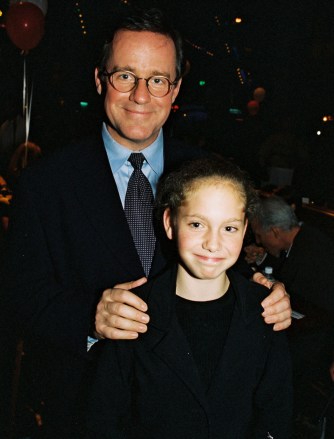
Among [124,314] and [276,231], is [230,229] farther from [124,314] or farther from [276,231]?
[276,231]

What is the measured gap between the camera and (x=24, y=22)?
209 inches

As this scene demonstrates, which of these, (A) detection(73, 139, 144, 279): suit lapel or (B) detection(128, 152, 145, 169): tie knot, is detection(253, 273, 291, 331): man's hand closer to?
(A) detection(73, 139, 144, 279): suit lapel

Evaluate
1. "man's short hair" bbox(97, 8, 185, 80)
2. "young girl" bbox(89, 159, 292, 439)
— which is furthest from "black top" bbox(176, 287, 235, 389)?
"man's short hair" bbox(97, 8, 185, 80)

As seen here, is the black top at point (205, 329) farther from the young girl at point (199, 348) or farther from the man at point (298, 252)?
the man at point (298, 252)

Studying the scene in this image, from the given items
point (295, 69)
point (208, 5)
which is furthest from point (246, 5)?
point (295, 69)

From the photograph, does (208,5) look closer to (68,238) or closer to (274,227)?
(274,227)

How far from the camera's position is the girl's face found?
4.84ft

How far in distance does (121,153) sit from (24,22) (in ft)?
14.4

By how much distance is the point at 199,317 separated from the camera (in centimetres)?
155

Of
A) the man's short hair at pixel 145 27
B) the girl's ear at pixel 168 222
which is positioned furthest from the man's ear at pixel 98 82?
the girl's ear at pixel 168 222

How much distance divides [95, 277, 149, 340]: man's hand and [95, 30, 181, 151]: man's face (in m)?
0.65

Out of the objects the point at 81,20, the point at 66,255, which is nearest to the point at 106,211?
the point at 66,255

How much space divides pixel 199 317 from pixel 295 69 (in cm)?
1212

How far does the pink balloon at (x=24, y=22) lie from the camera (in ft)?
17.4
